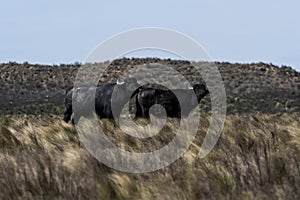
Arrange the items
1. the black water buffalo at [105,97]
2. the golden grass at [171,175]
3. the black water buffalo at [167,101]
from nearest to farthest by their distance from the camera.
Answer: the golden grass at [171,175], the black water buffalo at [105,97], the black water buffalo at [167,101]

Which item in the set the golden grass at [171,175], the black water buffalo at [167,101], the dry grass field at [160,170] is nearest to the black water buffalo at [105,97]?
the black water buffalo at [167,101]

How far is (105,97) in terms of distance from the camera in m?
22.1

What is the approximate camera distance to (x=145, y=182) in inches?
321

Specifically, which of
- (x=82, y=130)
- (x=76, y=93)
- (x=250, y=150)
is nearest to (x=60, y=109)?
(x=76, y=93)

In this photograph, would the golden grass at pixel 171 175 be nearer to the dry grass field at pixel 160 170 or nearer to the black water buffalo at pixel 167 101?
the dry grass field at pixel 160 170

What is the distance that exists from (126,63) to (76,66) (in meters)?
5.92

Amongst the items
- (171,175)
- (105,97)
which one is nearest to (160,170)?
(171,175)

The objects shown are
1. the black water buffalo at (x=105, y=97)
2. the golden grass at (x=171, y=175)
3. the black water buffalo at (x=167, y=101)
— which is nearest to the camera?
the golden grass at (x=171, y=175)

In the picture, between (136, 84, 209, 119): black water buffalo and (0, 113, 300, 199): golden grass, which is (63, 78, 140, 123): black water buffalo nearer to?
(136, 84, 209, 119): black water buffalo

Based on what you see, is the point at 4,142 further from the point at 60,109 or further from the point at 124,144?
the point at 60,109

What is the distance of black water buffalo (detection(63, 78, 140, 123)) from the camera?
21828mm

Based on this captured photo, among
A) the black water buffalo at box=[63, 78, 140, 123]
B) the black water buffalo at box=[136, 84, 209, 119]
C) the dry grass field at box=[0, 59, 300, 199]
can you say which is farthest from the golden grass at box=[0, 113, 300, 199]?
the black water buffalo at box=[136, 84, 209, 119]

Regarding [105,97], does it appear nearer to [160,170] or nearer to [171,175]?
[160,170]

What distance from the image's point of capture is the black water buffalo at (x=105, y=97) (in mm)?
21828
